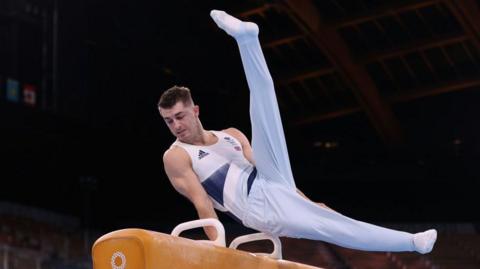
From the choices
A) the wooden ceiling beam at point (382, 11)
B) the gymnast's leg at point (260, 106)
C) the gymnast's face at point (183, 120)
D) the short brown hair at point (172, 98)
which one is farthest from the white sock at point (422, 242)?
the wooden ceiling beam at point (382, 11)

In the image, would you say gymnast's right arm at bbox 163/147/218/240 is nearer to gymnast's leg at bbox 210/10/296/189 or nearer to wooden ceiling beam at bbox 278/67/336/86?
gymnast's leg at bbox 210/10/296/189

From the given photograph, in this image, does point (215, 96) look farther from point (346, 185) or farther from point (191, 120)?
point (191, 120)

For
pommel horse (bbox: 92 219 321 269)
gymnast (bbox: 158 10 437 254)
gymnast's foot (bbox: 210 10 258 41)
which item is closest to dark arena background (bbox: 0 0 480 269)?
gymnast (bbox: 158 10 437 254)

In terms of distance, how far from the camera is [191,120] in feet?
15.7

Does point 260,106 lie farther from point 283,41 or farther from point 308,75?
point 308,75

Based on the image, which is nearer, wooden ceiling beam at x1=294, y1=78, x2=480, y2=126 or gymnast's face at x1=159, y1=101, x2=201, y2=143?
gymnast's face at x1=159, y1=101, x2=201, y2=143

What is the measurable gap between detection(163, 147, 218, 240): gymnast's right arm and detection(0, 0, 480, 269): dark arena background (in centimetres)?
1156

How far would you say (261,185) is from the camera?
15.8 ft

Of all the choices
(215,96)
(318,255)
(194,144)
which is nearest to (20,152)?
(215,96)

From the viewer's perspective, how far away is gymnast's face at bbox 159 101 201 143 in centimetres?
469

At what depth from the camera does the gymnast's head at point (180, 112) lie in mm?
4672

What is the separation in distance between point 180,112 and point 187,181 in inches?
15.8

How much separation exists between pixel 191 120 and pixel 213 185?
419mm

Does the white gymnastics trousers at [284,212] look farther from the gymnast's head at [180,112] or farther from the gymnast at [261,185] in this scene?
the gymnast's head at [180,112]
